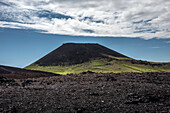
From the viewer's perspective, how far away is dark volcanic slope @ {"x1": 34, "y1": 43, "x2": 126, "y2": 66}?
11122 centimetres

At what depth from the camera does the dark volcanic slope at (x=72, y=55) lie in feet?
365

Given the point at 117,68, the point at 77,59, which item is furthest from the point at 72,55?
the point at 117,68

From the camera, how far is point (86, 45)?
479ft

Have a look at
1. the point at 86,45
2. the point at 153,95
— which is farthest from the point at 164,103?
the point at 86,45

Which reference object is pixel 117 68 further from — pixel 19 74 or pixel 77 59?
pixel 19 74

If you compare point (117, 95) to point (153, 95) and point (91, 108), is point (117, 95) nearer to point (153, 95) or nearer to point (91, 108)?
point (153, 95)

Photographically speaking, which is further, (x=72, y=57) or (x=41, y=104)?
(x=72, y=57)

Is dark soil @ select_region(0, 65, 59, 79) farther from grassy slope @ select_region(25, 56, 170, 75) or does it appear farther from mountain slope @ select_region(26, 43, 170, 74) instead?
mountain slope @ select_region(26, 43, 170, 74)

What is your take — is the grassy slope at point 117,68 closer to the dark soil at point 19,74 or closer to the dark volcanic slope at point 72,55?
the dark volcanic slope at point 72,55

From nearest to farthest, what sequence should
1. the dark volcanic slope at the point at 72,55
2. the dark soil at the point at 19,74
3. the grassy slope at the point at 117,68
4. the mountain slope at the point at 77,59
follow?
the dark soil at the point at 19,74 < the grassy slope at the point at 117,68 < the mountain slope at the point at 77,59 < the dark volcanic slope at the point at 72,55

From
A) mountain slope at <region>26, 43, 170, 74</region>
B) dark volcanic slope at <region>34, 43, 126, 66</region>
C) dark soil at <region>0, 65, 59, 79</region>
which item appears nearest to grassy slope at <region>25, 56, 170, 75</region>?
mountain slope at <region>26, 43, 170, 74</region>

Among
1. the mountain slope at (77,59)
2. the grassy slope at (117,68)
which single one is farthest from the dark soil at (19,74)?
the mountain slope at (77,59)

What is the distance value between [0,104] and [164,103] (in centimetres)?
1335

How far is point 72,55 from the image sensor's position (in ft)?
403
